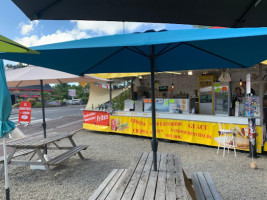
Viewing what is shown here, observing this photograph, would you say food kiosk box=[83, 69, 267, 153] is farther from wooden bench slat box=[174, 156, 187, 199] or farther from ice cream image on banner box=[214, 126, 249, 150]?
wooden bench slat box=[174, 156, 187, 199]

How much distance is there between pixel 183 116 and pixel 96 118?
12.8 feet

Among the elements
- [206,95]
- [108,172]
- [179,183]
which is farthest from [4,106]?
[206,95]

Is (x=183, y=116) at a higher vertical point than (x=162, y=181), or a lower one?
higher

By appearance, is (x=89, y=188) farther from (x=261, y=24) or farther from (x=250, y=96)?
(x=250, y=96)

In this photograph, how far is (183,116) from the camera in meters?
6.25

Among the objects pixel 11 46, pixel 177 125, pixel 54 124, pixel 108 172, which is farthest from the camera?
pixel 54 124

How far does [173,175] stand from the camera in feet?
6.98

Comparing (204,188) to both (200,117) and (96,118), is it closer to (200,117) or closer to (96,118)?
(200,117)

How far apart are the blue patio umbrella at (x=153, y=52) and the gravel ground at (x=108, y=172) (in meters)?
1.91

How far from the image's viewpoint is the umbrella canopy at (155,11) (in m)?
1.61

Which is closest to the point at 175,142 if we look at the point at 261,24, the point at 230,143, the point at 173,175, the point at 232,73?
the point at 230,143

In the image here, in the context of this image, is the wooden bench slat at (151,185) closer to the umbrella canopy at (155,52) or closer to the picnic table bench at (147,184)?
the picnic table bench at (147,184)

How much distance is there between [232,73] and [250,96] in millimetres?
3063

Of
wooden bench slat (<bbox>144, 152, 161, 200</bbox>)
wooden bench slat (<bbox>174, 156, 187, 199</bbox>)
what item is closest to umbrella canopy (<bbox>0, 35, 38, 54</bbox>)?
wooden bench slat (<bbox>144, 152, 161, 200</bbox>)
